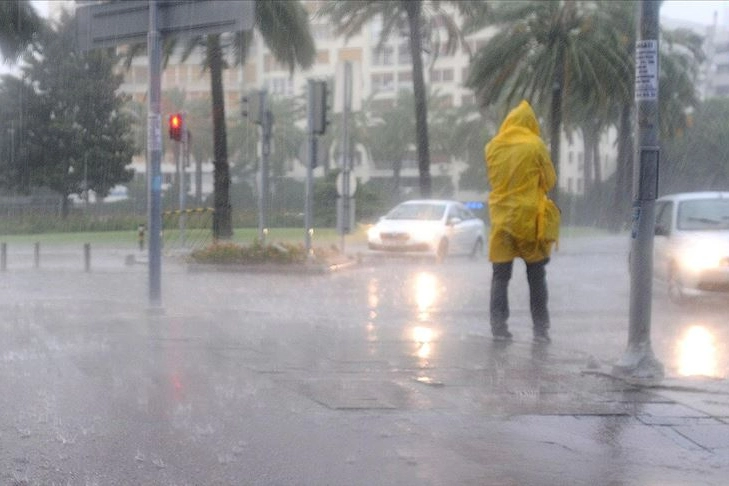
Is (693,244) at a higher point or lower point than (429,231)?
higher

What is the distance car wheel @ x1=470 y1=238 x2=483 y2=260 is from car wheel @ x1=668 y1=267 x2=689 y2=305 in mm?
11621

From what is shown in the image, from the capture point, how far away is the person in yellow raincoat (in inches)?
414

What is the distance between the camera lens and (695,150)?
6162 cm

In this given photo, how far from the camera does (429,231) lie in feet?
80.9

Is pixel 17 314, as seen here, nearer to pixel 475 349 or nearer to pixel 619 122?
pixel 475 349

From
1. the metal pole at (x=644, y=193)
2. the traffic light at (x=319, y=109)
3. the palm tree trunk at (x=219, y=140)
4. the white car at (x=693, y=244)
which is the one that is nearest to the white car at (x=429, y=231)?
the traffic light at (x=319, y=109)

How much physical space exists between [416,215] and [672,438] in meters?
19.4

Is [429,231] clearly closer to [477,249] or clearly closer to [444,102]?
[477,249]

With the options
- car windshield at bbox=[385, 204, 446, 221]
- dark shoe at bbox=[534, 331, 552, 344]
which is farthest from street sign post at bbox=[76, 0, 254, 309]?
car windshield at bbox=[385, 204, 446, 221]

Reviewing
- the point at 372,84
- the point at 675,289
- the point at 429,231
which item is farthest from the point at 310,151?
the point at 372,84

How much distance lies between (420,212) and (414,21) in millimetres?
9978

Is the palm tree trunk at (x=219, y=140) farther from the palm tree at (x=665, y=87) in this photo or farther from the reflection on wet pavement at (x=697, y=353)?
the reflection on wet pavement at (x=697, y=353)

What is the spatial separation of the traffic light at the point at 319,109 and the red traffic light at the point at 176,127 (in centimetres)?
354

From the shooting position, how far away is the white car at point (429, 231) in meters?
24.6
